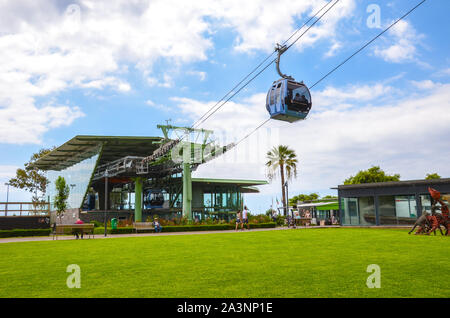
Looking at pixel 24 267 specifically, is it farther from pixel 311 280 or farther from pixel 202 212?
pixel 202 212

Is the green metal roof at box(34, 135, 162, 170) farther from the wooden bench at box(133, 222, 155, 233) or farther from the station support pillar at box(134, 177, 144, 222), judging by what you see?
the wooden bench at box(133, 222, 155, 233)

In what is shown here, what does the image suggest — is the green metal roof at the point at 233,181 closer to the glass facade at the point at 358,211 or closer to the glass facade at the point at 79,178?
the glass facade at the point at 79,178

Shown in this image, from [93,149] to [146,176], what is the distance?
10.5m

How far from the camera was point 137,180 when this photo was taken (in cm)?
5756

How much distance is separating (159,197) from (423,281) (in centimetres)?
5635

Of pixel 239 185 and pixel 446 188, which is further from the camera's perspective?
pixel 239 185

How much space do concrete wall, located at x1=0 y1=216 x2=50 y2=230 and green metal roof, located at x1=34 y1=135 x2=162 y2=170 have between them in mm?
11542

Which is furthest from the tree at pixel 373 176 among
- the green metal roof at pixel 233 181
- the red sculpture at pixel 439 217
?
the red sculpture at pixel 439 217

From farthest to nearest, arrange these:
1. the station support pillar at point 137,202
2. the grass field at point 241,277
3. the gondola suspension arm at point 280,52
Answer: the station support pillar at point 137,202, the gondola suspension arm at point 280,52, the grass field at point 241,277

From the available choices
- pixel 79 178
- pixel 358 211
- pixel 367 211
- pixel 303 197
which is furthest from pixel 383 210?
pixel 303 197

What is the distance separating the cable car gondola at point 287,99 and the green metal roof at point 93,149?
32.4m

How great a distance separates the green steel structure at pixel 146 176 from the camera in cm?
4669

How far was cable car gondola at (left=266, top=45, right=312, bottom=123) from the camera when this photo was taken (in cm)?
1301
